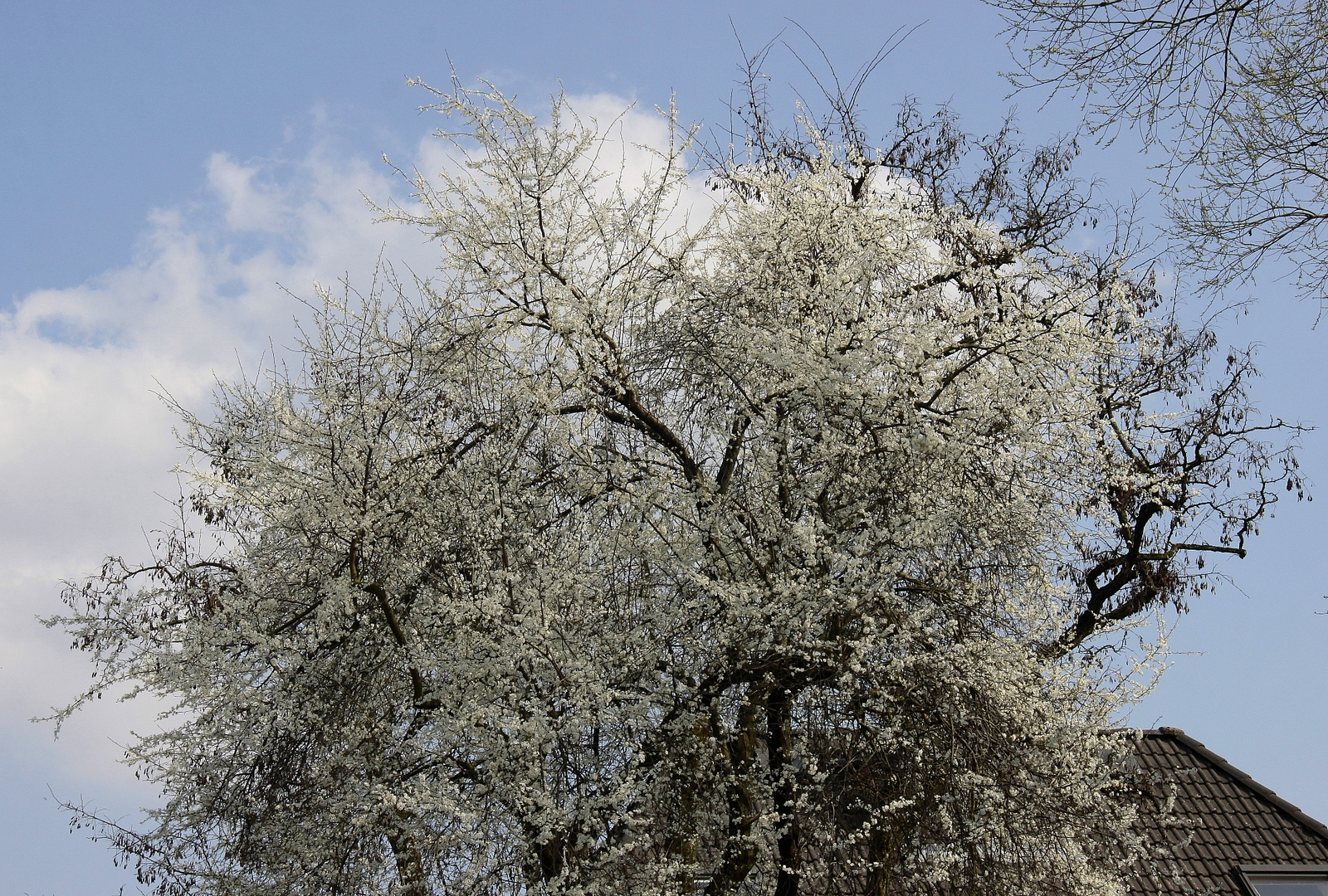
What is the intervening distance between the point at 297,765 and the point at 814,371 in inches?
175

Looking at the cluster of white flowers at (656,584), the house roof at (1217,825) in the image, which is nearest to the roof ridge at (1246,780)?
the house roof at (1217,825)

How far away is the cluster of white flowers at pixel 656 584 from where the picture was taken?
6.02m

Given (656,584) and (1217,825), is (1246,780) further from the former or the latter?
(656,584)

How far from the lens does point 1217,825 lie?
35.7 ft

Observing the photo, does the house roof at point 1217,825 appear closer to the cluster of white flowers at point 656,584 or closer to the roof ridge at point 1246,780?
the roof ridge at point 1246,780

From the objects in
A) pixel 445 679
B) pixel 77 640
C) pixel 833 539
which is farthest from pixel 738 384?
pixel 77 640

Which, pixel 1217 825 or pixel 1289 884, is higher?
pixel 1217 825

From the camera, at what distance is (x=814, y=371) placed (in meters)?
6.44

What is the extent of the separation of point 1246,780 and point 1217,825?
2.68 ft

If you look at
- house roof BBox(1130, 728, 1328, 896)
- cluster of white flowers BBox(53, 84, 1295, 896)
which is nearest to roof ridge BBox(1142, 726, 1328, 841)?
house roof BBox(1130, 728, 1328, 896)

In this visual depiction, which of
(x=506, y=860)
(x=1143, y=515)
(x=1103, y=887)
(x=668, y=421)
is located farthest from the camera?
(x=1143, y=515)

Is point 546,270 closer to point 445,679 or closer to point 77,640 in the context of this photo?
point 445,679

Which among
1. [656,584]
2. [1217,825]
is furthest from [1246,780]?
[656,584]

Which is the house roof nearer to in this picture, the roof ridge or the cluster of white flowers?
the roof ridge
